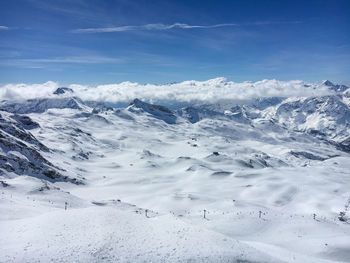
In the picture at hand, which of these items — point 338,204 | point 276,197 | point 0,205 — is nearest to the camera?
point 0,205

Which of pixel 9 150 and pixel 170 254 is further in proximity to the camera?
pixel 9 150

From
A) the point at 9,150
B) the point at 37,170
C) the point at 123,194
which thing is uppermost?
the point at 9,150

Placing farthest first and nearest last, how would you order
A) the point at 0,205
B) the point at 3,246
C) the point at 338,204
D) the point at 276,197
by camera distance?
1. the point at 276,197
2. the point at 338,204
3. the point at 0,205
4. the point at 3,246

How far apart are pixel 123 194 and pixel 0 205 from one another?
2252 inches

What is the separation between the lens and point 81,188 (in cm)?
10362

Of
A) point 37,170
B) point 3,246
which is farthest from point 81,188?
point 3,246

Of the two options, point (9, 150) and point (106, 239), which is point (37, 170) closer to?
point (9, 150)

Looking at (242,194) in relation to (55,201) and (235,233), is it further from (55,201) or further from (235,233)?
(55,201)

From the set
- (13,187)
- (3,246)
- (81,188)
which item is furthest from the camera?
(81,188)

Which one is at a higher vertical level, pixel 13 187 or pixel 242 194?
pixel 13 187

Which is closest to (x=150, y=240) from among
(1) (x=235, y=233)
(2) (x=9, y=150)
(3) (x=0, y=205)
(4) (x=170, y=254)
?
(4) (x=170, y=254)

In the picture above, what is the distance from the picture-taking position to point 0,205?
43.1m

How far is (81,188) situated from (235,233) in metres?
72.6

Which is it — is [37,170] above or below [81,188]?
above
